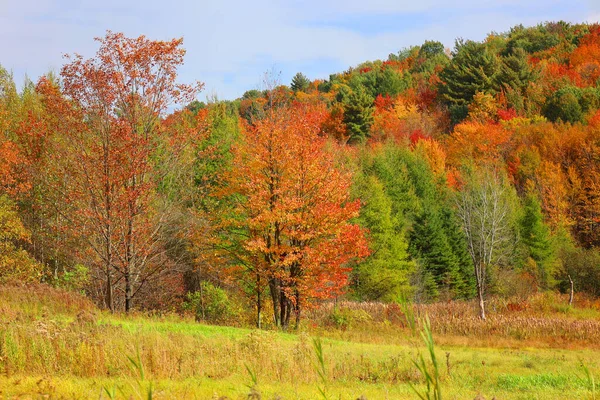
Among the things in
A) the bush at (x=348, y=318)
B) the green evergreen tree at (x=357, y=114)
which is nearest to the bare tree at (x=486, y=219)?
the bush at (x=348, y=318)

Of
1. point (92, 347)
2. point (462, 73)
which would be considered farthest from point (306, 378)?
point (462, 73)

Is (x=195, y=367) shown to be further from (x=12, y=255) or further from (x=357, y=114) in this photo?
(x=357, y=114)

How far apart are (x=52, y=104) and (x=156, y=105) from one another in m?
3.16

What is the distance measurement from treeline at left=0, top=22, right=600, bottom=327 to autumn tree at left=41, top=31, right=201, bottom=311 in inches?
2.4

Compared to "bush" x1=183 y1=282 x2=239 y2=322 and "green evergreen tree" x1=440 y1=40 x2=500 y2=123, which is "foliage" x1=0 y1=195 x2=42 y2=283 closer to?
"bush" x1=183 y1=282 x2=239 y2=322

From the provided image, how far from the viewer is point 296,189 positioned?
21.1 meters

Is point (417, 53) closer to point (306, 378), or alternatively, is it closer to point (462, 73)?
point (462, 73)

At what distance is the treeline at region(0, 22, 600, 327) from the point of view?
17.7 m

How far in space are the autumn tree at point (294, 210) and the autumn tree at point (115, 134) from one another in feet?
12.2

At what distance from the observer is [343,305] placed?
30141 mm

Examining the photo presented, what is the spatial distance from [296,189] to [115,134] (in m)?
7.11

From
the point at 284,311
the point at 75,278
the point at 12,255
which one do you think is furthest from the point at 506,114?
the point at 75,278

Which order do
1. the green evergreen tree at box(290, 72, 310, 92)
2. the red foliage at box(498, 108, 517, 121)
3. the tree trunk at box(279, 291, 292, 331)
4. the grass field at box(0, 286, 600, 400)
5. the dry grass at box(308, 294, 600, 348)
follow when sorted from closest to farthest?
the grass field at box(0, 286, 600, 400), the tree trunk at box(279, 291, 292, 331), the dry grass at box(308, 294, 600, 348), the red foliage at box(498, 108, 517, 121), the green evergreen tree at box(290, 72, 310, 92)

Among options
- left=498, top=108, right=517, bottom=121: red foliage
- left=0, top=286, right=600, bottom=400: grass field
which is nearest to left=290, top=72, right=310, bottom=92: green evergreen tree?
left=498, top=108, right=517, bottom=121: red foliage
